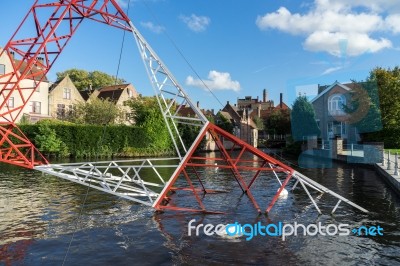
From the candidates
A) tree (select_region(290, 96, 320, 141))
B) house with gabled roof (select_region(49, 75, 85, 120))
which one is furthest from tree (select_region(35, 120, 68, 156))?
tree (select_region(290, 96, 320, 141))

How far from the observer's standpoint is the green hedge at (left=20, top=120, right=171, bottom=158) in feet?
155

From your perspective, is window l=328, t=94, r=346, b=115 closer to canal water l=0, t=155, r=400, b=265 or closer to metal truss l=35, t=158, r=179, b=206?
canal water l=0, t=155, r=400, b=265

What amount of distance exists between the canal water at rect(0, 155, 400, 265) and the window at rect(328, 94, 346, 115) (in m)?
33.6

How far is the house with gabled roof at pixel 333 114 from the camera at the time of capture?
169 ft

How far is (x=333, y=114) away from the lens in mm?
53031

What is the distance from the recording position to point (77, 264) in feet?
29.7

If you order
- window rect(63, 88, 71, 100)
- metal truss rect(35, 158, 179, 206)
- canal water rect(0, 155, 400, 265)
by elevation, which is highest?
window rect(63, 88, 71, 100)

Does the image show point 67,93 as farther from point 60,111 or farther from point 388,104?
point 388,104

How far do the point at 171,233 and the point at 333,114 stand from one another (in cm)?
4619

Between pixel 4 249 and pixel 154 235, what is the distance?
13.3 ft

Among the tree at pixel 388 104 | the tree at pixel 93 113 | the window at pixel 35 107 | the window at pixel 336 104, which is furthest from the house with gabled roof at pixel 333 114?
the window at pixel 35 107

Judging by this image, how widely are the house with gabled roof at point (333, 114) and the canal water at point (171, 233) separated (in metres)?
34.3

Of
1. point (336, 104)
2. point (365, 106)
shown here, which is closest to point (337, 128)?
point (336, 104)

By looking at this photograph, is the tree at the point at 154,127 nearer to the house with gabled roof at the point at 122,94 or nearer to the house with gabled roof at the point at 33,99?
the house with gabled roof at the point at 122,94
